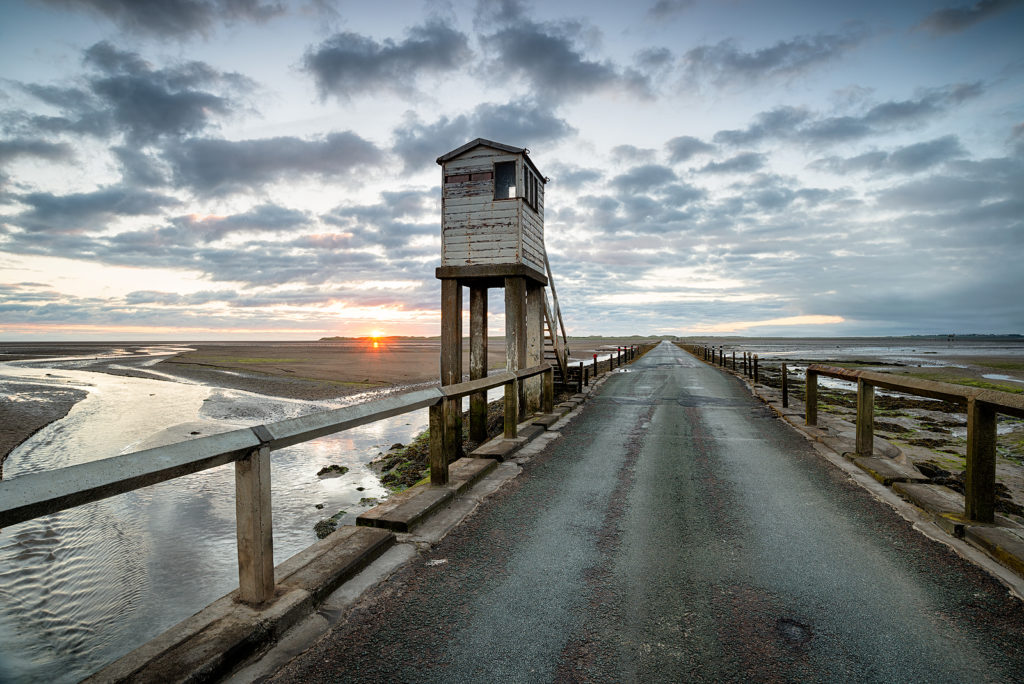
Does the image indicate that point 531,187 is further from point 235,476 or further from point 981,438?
point 235,476

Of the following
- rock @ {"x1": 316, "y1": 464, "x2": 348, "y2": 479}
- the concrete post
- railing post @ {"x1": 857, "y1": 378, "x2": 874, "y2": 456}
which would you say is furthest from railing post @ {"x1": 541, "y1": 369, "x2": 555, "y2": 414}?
railing post @ {"x1": 857, "y1": 378, "x2": 874, "y2": 456}

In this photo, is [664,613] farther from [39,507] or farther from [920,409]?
[920,409]

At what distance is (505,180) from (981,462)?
1016 cm

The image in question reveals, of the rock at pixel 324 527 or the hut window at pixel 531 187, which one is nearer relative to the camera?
the rock at pixel 324 527

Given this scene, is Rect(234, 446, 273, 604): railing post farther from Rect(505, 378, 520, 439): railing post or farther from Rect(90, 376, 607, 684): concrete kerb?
Rect(505, 378, 520, 439): railing post

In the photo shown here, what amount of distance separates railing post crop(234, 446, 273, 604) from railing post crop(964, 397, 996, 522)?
522cm

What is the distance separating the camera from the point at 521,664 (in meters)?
2.62

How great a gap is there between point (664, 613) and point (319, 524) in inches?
211

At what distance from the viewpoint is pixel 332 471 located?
32.9 feet

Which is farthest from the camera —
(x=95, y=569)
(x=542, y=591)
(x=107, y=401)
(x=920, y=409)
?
(x=107, y=401)

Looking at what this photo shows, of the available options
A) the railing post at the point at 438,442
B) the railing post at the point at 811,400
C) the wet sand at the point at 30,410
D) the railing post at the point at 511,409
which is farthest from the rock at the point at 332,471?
the railing post at the point at 811,400

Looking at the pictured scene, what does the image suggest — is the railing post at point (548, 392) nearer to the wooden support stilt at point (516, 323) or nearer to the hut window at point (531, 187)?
the wooden support stilt at point (516, 323)

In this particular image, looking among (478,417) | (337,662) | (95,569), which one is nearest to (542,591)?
(337,662)

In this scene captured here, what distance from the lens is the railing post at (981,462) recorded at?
13.6 ft
